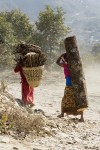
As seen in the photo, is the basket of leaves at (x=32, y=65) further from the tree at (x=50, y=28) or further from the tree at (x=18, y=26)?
the tree at (x=50, y=28)

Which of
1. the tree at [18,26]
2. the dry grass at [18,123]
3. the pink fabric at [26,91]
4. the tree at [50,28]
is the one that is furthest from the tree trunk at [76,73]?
the tree at [50,28]

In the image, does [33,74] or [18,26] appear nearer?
[33,74]

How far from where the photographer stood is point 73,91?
1034 centimetres

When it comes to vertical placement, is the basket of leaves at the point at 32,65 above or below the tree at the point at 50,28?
below

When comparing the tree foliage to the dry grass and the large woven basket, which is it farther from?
the dry grass

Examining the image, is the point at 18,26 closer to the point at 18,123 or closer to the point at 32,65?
the point at 32,65

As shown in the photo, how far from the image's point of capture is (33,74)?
1005cm

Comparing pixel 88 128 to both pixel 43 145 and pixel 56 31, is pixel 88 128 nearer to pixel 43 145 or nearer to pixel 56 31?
pixel 43 145

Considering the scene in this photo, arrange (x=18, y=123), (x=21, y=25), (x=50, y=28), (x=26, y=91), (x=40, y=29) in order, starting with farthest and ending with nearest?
(x=21, y=25)
(x=40, y=29)
(x=50, y=28)
(x=26, y=91)
(x=18, y=123)

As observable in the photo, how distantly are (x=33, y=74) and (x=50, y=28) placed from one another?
89.2 feet

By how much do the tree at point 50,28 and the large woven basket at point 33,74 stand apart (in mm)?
26456

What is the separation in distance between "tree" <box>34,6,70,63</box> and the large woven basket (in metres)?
26.5

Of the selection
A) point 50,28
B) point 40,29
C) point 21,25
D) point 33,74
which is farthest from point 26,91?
point 21,25

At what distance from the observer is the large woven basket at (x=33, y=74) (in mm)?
10023
